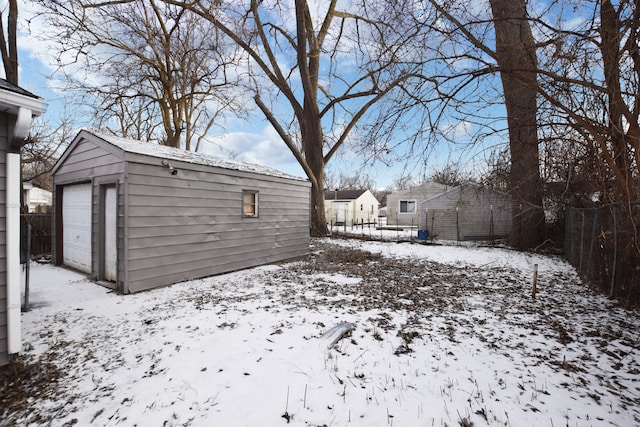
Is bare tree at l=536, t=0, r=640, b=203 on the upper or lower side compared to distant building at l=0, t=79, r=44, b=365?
upper

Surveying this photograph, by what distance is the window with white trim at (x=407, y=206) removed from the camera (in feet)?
87.0

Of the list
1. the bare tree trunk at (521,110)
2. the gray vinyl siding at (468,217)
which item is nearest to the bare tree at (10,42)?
the bare tree trunk at (521,110)

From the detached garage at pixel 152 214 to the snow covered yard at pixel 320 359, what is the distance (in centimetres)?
79

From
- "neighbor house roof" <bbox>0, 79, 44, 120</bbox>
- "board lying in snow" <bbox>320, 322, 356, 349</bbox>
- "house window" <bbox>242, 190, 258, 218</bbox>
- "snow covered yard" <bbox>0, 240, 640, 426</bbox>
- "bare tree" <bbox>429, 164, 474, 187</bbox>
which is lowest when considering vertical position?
"snow covered yard" <bbox>0, 240, 640, 426</bbox>

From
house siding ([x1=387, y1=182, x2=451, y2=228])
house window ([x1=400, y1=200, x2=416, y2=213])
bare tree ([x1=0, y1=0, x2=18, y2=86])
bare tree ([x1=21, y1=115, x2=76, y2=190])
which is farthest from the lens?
house window ([x1=400, y1=200, x2=416, y2=213])

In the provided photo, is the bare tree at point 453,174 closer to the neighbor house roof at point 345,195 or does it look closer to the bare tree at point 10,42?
the neighbor house roof at point 345,195

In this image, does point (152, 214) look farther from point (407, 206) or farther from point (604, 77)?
point (407, 206)

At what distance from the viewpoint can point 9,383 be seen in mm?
2736

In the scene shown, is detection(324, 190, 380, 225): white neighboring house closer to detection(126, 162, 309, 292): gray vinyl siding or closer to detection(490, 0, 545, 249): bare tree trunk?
detection(490, 0, 545, 249): bare tree trunk

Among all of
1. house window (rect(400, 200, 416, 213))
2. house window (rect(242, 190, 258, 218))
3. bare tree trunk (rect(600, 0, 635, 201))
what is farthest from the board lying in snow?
house window (rect(400, 200, 416, 213))

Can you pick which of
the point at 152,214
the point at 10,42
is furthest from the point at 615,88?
the point at 10,42

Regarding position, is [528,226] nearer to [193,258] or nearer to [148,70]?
[193,258]

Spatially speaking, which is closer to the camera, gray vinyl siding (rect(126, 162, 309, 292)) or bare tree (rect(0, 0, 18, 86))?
gray vinyl siding (rect(126, 162, 309, 292))

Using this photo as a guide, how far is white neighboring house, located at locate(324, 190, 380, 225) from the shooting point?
3391 cm
